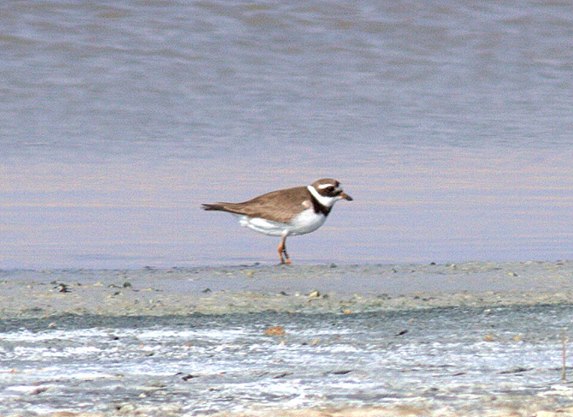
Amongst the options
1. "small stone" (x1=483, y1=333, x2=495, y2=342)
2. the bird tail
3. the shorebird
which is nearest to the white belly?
the shorebird

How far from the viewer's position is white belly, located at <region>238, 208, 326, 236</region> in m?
9.57

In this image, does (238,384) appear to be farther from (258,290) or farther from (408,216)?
(408,216)

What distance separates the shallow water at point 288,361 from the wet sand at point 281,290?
18 cm

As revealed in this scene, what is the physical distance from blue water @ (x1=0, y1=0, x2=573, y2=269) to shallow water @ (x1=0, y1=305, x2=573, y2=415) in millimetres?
2505

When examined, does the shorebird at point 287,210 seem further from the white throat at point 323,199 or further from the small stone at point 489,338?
the small stone at point 489,338

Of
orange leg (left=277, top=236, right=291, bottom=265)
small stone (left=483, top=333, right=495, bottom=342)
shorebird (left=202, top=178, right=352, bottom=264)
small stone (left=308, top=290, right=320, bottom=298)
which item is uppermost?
shorebird (left=202, top=178, right=352, bottom=264)

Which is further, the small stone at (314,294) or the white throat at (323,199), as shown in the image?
the white throat at (323,199)

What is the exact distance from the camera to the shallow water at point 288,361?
5.01 m

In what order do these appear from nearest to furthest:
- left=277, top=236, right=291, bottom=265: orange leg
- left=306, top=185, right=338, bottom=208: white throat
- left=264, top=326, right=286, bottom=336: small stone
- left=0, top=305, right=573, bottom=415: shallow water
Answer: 1. left=0, top=305, right=573, bottom=415: shallow water
2. left=264, top=326, right=286, bottom=336: small stone
3. left=277, top=236, right=291, bottom=265: orange leg
4. left=306, top=185, right=338, bottom=208: white throat

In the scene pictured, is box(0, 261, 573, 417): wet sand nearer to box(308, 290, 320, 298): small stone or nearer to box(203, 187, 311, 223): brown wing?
box(308, 290, 320, 298): small stone

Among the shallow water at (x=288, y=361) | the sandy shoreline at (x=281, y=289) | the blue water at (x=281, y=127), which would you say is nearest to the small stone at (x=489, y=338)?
the shallow water at (x=288, y=361)

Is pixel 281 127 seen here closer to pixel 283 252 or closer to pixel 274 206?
pixel 274 206

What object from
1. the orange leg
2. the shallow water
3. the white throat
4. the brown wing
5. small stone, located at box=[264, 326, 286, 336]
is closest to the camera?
the shallow water

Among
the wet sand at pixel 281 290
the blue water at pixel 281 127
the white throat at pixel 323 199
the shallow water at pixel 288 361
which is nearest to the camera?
the shallow water at pixel 288 361
